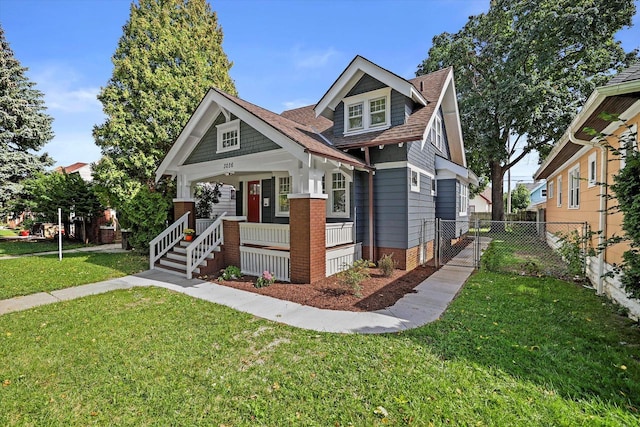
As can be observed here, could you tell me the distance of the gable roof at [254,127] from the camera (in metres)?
7.75

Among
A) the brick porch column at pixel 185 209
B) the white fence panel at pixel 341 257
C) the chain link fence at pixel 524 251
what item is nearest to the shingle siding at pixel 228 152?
the brick porch column at pixel 185 209

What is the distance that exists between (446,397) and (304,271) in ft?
16.1

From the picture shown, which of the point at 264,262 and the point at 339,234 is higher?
the point at 339,234

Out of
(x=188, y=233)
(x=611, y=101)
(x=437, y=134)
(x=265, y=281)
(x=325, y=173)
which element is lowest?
(x=265, y=281)

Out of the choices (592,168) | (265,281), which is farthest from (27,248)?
(592,168)

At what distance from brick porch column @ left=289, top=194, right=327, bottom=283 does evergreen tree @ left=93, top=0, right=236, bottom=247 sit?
8.50 m

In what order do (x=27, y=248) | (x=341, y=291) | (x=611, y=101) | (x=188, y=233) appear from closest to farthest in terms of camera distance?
(x=611, y=101) → (x=341, y=291) → (x=188, y=233) → (x=27, y=248)

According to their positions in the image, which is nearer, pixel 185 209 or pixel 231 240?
pixel 231 240

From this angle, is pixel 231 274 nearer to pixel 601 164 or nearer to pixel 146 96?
pixel 601 164

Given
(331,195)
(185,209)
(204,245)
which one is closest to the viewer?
(204,245)

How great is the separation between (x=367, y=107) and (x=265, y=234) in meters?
5.87

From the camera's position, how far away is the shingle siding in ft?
29.1

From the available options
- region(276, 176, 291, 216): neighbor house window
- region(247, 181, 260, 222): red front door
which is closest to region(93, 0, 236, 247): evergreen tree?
region(247, 181, 260, 222): red front door

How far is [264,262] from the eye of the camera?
343 inches
